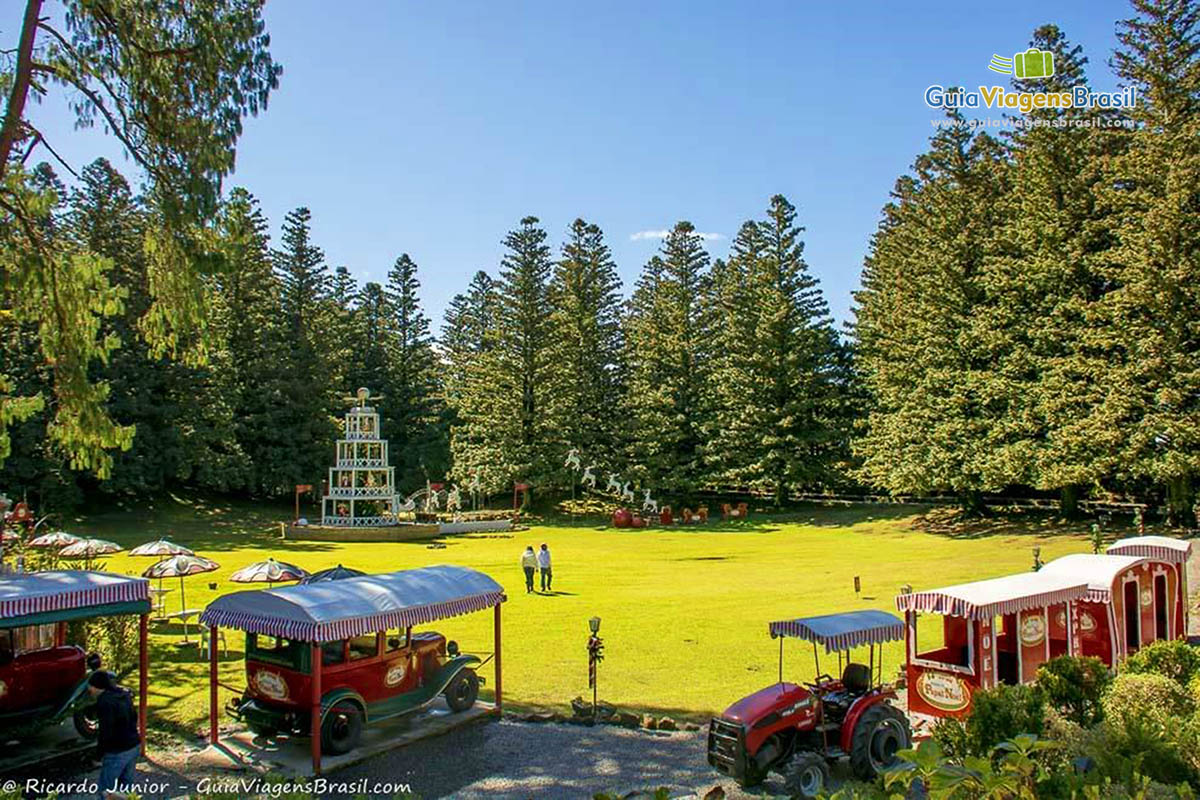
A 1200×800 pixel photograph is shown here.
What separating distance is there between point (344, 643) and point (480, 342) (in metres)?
59.7

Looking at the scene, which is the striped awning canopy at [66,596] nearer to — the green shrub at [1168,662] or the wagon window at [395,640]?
the wagon window at [395,640]

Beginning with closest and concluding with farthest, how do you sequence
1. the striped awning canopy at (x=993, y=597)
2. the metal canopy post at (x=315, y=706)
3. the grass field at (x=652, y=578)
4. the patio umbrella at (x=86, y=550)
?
the metal canopy post at (x=315, y=706)
the striped awning canopy at (x=993, y=597)
the grass field at (x=652, y=578)
the patio umbrella at (x=86, y=550)

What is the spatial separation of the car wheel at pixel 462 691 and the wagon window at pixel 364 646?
4.43 feet

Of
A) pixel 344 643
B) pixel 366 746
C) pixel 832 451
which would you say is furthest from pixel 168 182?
pixel 832 451

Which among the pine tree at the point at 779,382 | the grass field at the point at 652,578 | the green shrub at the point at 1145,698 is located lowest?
the grass field at the point at 652,578

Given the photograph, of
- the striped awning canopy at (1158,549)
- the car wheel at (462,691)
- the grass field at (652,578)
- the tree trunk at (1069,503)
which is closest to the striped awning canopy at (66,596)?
the grass field at (652,578)

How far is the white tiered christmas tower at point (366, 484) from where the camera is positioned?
1544 inches

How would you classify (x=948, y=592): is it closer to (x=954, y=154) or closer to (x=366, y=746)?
(x=366, y=746)

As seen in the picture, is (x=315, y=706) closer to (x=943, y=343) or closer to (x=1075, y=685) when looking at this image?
(x=1075, y=685)


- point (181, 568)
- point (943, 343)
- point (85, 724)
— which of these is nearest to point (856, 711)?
point (85, 724)

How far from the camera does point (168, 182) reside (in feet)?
36.2

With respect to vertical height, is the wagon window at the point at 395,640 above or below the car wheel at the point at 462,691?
above

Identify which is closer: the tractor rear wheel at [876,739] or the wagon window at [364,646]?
the tractor rear wheel at [876,739]

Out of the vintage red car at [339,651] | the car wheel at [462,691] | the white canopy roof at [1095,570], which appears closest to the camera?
the vintage red car at [339,651]
